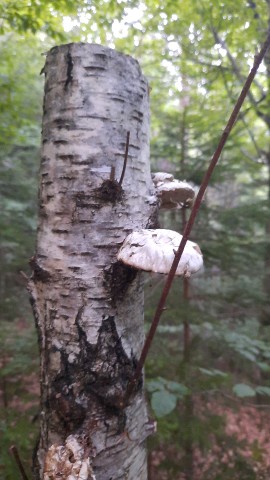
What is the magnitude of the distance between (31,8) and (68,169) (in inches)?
102

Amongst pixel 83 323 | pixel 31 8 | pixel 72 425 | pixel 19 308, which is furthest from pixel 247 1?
pixel 19 308

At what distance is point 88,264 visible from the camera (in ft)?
3.91

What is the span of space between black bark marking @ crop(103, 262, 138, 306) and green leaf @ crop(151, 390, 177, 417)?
3.93ft

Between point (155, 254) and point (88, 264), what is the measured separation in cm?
25

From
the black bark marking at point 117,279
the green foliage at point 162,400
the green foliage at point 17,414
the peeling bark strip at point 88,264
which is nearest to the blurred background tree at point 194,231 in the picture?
the green foliage at point 17,414

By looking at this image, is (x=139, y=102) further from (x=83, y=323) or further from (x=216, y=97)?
(x=216, y=97)

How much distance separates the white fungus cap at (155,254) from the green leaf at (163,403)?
51.5 inches

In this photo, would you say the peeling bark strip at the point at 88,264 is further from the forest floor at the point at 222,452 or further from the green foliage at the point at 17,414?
the forest floor at the point at 222,452

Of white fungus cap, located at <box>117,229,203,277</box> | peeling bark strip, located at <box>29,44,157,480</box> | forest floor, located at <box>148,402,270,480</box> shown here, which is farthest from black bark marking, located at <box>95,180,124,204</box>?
forest floor, located at <box>148,402,270,480</box>

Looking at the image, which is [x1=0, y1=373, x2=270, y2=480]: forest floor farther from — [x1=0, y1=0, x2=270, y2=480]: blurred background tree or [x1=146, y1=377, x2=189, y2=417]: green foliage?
[x1=146, y1=377, x2=189, y2=417]: green foliage

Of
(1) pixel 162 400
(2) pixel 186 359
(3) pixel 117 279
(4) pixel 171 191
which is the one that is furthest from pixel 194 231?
(3) pixel 117 279

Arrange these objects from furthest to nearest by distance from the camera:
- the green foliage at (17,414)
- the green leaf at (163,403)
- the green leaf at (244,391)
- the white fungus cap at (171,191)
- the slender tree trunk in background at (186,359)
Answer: the slender tree trunk in background at (186,359), the green foliage at (17,414), the green leaf at (244,391), the green leaf at (163,403), the white fungus cap at (171,191)

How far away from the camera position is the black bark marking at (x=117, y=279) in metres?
1.20

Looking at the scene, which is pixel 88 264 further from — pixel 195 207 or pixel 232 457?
pixel 232 457
